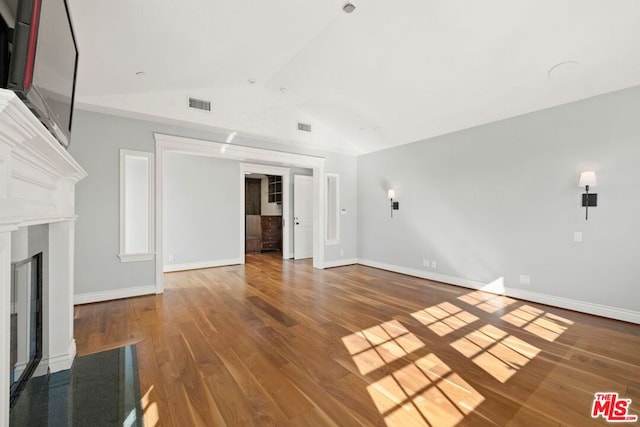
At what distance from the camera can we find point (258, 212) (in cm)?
918

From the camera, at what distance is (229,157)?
489 cm

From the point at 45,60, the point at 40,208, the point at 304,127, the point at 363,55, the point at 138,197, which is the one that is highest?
the point at 363,55

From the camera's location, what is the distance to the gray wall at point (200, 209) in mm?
5699

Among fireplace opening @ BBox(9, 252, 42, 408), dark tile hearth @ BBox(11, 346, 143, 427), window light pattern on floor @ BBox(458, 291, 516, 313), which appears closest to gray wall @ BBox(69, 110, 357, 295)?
dark tile hearth @ BBox(11, 346, 143, 427)

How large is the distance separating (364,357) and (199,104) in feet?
13.4

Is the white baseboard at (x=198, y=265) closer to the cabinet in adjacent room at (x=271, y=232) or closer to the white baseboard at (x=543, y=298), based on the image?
the cabinet in adjacent room at (x=271, y=232)

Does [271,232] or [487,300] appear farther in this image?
[271,232]

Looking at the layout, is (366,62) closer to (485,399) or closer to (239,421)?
(485,399)

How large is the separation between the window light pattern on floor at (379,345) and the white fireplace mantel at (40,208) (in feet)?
6.48

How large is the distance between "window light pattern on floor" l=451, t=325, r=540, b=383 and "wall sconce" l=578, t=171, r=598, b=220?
1.88 meters

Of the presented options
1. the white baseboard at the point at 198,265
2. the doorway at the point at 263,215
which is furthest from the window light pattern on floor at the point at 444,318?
the doorway at the point at 263,215

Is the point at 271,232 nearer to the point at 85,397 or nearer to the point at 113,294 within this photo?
the point at 113,294

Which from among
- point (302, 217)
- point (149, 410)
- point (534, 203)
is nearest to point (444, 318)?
point (534, 203)

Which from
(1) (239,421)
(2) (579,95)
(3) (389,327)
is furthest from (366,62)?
(1) (239,421)
